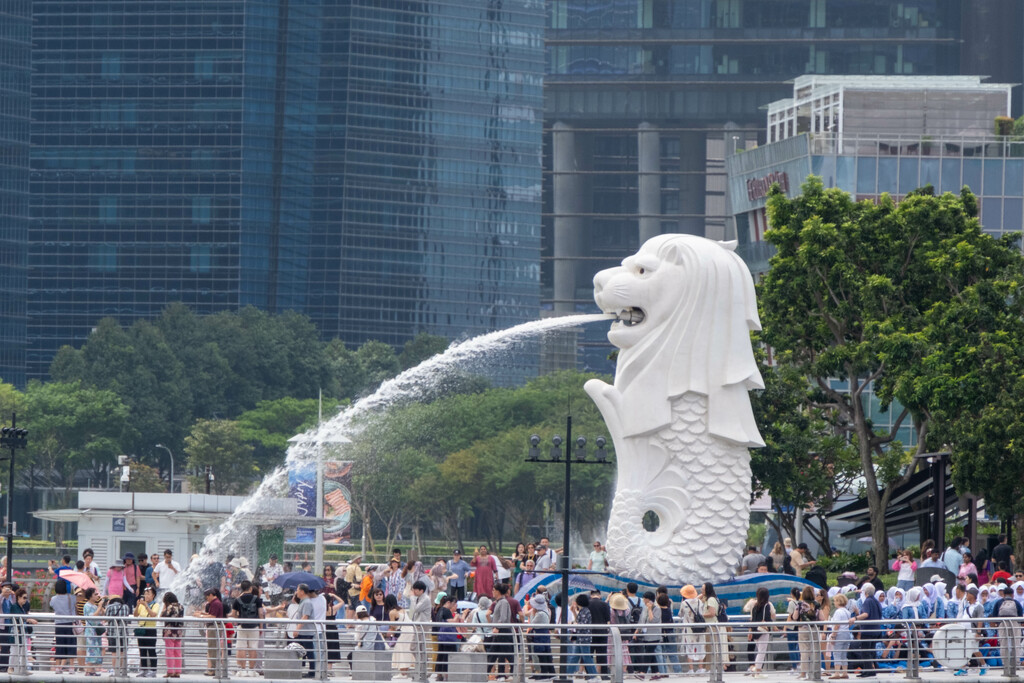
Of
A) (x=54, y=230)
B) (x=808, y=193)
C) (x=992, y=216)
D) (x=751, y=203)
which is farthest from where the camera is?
(x=54, y=230)

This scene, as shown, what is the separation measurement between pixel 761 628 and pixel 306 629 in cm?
604

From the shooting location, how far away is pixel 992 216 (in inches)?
3265

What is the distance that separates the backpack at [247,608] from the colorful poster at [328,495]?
18.6 metres

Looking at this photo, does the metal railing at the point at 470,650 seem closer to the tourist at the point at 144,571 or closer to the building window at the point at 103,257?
the tourist at the point at 144,571

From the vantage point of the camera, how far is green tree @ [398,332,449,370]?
130750 millimetres

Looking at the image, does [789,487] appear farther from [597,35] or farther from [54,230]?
[597,35]

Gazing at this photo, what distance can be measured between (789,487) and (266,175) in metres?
105

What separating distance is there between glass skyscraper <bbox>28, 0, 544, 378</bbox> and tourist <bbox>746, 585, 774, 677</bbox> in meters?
121

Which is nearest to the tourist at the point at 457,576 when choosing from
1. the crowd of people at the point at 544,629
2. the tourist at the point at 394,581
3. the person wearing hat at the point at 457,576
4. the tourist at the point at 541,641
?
the person wearing hat at the point at 457,576

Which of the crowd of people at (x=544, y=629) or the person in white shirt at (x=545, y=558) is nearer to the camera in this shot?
the crowd of people at (x=544, y=629)

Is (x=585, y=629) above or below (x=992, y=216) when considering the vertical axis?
below

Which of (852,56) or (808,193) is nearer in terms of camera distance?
(808,193)

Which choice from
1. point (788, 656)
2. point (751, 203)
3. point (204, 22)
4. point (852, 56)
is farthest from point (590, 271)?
point (788, 656)

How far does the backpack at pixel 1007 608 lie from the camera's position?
90.1ft
